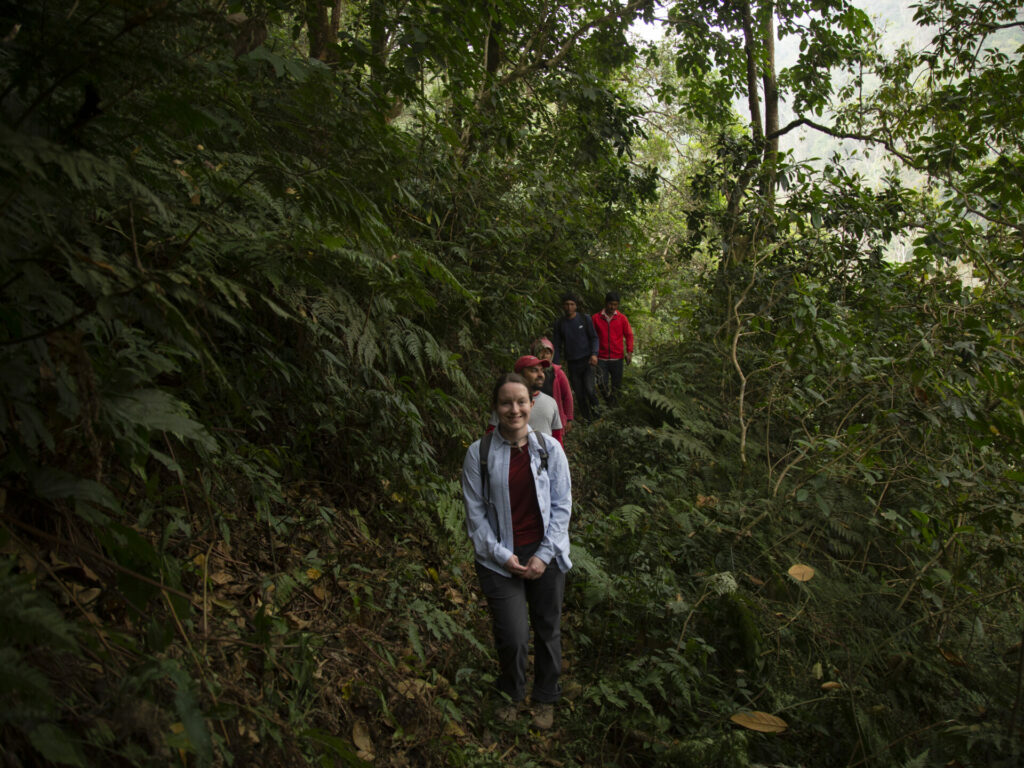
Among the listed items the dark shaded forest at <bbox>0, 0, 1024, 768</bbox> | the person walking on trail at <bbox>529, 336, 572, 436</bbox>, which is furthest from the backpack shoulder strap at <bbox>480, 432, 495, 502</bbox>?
the person walking on trail at <bbox>529, 336, 572, 436</bbox>

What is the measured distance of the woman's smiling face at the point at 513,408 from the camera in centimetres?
379

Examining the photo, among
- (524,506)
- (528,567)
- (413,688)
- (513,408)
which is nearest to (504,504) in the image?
(524,506)

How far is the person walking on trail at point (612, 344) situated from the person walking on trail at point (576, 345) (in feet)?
1.01

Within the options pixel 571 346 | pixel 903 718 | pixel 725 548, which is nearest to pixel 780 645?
pixel 903 718

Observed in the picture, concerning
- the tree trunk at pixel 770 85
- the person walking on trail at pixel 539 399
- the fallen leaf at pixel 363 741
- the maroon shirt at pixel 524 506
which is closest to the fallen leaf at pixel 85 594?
the fallen leaf at pixel 363 741

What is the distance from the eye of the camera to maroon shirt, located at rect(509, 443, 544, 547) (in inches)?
151

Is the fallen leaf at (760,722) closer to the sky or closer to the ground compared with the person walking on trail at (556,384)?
closer to the ground

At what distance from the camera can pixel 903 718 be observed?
381cm

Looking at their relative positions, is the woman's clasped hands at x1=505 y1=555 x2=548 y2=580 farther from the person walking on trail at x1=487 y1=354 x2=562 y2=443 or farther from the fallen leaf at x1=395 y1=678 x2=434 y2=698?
the person walking on trail at x1=487 y1=354 x2=562 y2=443

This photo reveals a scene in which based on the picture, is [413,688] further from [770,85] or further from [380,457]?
[770,85]

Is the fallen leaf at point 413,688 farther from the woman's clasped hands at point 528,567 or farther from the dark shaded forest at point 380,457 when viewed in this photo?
the woman's clasped hands at point 528,567

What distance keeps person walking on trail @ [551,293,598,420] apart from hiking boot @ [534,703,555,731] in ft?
21.7

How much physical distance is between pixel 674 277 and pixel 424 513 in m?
17.2

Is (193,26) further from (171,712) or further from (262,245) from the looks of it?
(171,712)
